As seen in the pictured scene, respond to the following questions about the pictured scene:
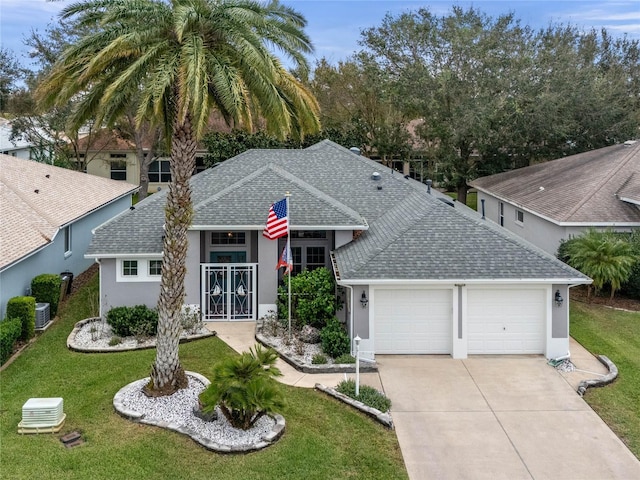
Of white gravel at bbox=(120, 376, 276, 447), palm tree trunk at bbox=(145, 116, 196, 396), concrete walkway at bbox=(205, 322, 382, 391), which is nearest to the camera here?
white gravel at bbox=(120, 376, 276, 447)

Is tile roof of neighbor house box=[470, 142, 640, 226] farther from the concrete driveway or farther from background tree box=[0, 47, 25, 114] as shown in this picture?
background tree box=[0, 47, 25, 114]

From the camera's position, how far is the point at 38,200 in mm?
21047

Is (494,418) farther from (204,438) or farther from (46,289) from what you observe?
(46,289)

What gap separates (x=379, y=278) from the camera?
46.2ft

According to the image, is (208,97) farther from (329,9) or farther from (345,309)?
(329,9)

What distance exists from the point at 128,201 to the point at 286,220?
17.9 metres

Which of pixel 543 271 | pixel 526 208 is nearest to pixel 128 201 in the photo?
pixel 526 208

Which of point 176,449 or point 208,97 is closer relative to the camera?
point 176,449

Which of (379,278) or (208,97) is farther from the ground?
(208,97)

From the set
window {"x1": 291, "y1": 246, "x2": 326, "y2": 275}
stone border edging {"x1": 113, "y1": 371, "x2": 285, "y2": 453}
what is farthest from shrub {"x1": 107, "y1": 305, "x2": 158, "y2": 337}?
window {"x1": 291, "y1": 246, "x2": 326, "y2": 275}

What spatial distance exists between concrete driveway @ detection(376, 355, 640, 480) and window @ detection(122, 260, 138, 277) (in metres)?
7.50

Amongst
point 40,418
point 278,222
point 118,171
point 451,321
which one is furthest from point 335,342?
point 118,171

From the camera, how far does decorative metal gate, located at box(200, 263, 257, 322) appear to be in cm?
1691

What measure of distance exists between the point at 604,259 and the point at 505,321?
6.32 metres
